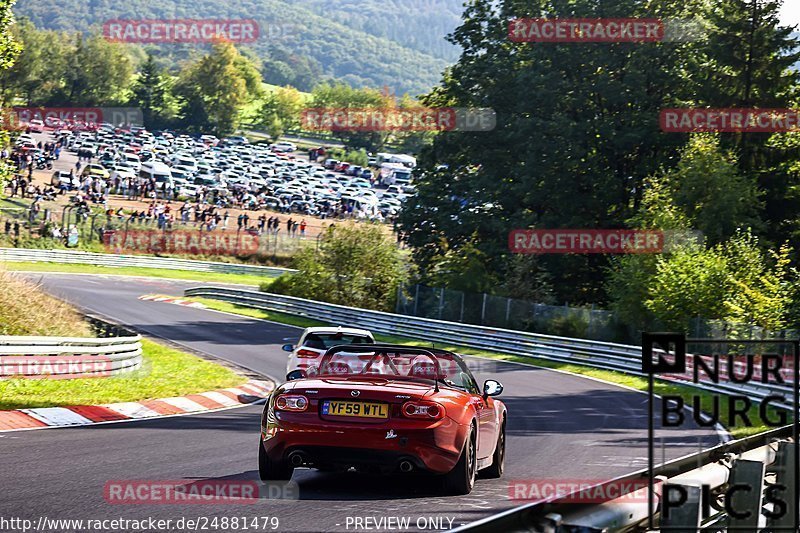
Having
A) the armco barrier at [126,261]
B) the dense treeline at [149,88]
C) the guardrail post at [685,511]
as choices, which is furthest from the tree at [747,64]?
the dense treeline at [149,88]

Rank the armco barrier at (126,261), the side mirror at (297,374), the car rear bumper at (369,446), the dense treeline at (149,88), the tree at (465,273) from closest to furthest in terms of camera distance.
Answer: the car rear bumper at (369,446) < the side mirror at (297,374) < the tree at (465,273) < the armco barrier at (126,261) < the dense treeline at (149,88)

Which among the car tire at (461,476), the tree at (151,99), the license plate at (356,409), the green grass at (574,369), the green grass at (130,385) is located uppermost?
the tree at (151,99)

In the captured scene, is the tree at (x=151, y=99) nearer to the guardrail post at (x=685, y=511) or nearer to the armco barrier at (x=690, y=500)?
the armco barrier at (x=690, y=500)

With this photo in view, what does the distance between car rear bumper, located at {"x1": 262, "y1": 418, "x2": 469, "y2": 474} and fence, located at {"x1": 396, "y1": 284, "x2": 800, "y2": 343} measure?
909 inches

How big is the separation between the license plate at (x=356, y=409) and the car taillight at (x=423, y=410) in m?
0.17

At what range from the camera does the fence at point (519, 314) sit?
36562 millimetres

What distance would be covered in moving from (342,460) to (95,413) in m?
7.13

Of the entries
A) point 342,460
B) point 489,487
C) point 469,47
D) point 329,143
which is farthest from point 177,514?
point 329,143

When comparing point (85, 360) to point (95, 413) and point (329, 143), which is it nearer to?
point (95, 413)

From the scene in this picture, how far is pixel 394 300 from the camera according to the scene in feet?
153

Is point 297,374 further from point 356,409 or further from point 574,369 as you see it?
point 574,369

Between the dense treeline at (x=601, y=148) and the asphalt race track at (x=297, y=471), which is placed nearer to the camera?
the asphalt race track at (x=297, y=471)

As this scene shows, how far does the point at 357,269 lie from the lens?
158 ft

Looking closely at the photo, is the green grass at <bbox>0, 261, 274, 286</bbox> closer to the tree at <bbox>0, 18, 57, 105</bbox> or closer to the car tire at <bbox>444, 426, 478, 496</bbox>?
the car tire at <bbox>444, 426, 478, 496</bbox>
